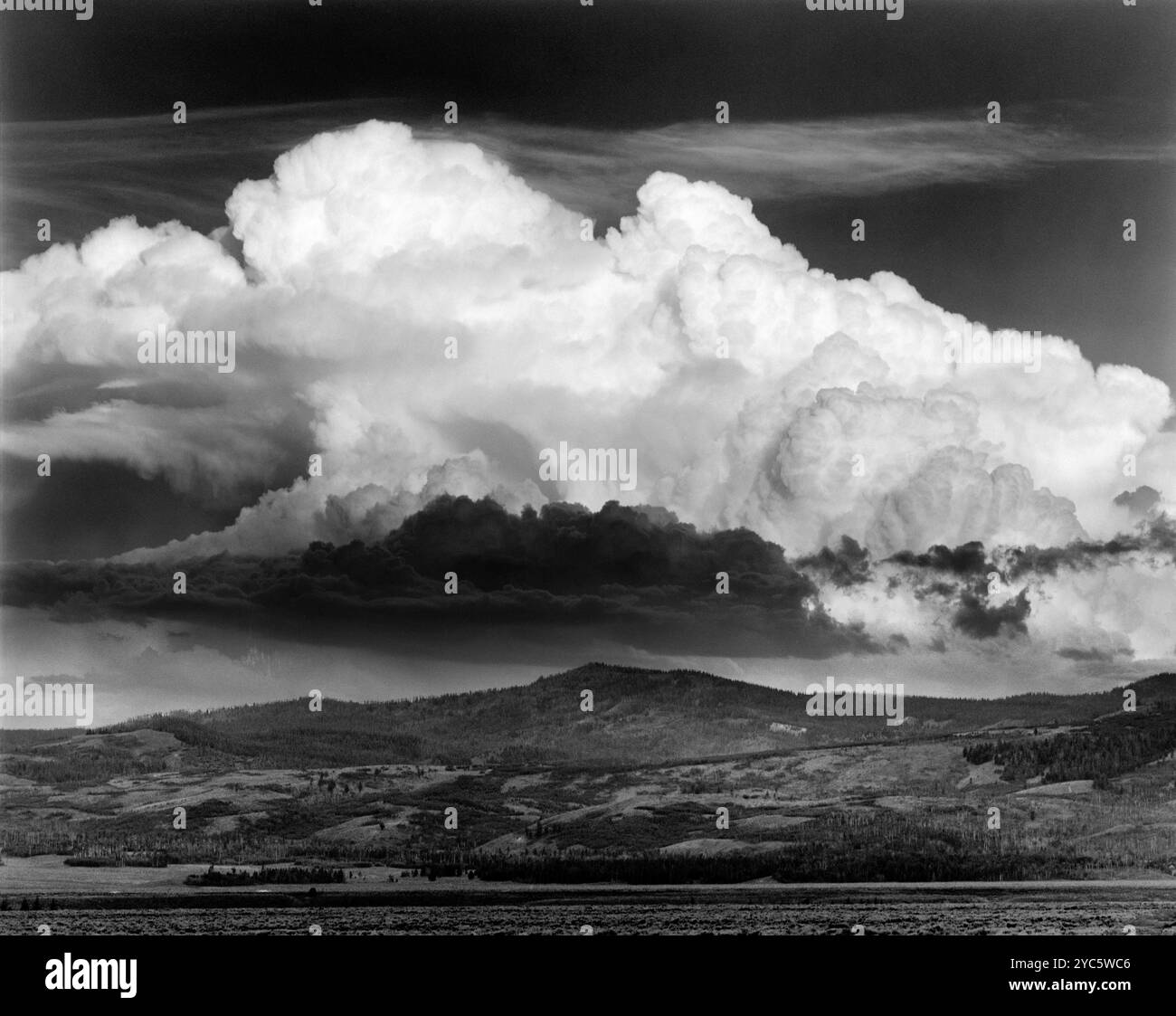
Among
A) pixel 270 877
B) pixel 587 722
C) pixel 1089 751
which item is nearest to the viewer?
pixel 270 877

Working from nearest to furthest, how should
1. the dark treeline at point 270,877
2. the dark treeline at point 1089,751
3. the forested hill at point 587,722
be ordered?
the dark treeline at point 270,877
the forested hill at point 587,722
the dark treeline at point 1089,751

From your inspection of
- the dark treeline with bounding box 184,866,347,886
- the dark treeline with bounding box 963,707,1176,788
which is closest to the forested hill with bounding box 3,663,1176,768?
the dark treeline with bounding box 963,707,1176,788

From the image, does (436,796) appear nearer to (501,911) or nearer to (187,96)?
(501,911)

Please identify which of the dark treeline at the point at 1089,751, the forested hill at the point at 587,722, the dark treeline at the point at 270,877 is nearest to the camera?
the dark treeline at the point at 270,877

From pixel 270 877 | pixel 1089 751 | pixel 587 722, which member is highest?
pixel 587 722

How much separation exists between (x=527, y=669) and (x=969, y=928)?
14022mm

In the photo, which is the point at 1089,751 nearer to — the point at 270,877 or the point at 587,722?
the point at 587,722

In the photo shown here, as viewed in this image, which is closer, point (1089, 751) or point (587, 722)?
point (1089, 751)

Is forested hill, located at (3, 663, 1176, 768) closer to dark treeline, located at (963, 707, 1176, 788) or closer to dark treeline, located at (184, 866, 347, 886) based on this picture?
dark treeline, located at (963, 707, 1176, 788)

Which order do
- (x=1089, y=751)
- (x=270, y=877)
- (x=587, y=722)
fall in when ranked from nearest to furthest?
(x=270, y=877) < (x=1089, y=751) < (x=587, y=722)

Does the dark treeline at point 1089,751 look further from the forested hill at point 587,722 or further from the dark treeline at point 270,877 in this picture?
the dark treeline at point 270,877

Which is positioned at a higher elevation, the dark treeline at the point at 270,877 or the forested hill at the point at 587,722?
the forested hill at the point at 587,722

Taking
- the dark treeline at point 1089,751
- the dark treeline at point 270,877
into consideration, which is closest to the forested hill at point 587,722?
the dark treeline at point 1089,751

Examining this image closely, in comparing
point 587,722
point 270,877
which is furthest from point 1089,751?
point 270,877
